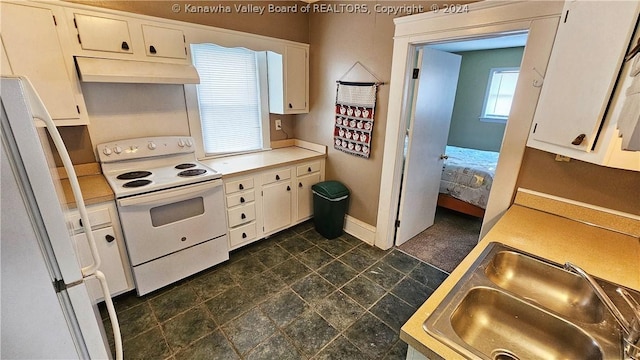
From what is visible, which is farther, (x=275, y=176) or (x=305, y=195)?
(x=305, y=195)

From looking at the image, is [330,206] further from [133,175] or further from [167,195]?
[133,175]

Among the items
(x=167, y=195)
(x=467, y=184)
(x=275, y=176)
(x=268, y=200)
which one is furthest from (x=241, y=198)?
(x=467, y=184)

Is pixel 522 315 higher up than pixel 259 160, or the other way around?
pixel 259 160

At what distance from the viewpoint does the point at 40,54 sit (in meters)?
1.65

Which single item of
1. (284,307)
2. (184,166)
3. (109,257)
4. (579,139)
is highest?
(579,139)

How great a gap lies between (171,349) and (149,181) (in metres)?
1.18

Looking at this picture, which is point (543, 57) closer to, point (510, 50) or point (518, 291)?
point (518, 291)

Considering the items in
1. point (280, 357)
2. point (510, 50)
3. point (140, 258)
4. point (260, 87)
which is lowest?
point (280, 357)

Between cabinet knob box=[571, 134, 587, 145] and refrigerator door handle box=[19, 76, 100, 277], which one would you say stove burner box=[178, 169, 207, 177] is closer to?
refrigerator door handle box=[19, 76, 100, 277]

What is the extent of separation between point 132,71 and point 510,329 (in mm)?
2699

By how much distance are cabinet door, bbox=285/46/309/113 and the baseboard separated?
145 centimetres

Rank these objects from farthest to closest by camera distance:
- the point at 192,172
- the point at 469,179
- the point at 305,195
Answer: the point at 469,179 → the point at 305,195 → the point at 192,172

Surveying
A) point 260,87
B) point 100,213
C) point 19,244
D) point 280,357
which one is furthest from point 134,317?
point 260,87

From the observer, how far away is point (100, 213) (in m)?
1.79
